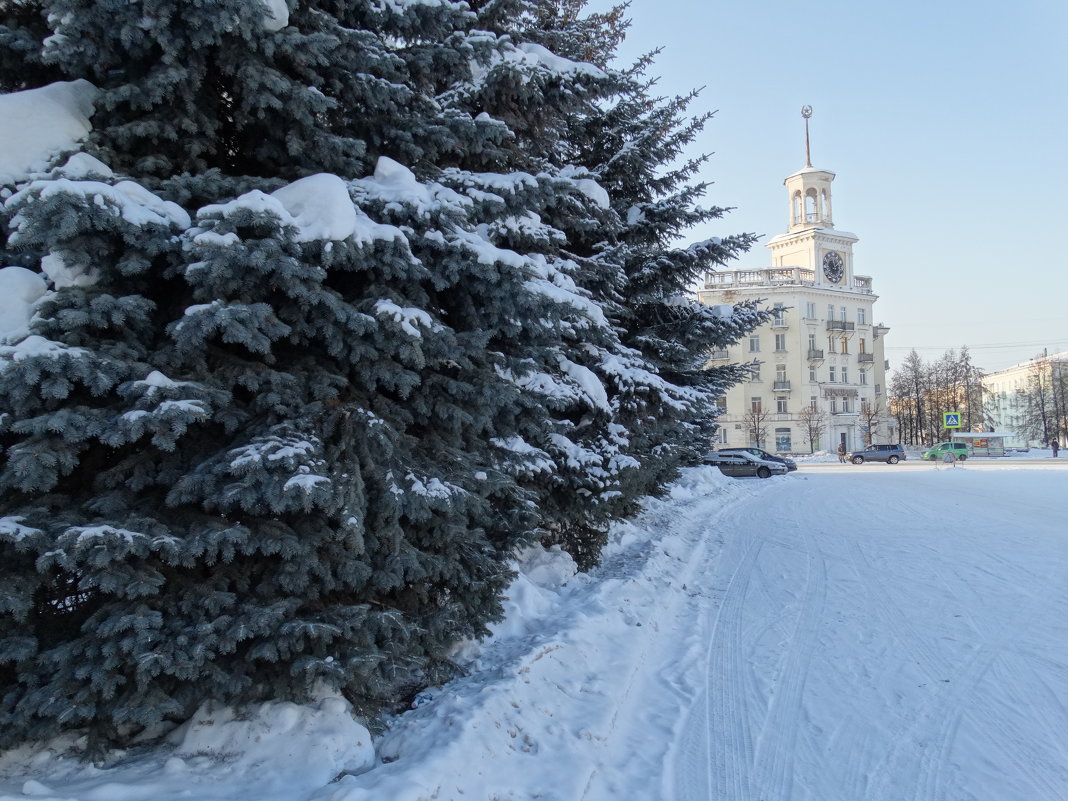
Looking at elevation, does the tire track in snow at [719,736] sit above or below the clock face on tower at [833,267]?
below

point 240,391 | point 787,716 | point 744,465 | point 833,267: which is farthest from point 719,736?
point 833,267

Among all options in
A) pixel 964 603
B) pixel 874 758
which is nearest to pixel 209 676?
pixel 874 758

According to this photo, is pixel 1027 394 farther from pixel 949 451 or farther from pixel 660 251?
pixel 660 251

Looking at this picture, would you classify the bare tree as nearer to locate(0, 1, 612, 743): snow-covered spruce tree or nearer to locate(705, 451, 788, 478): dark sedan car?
locate(705, 451, 788, 478): dark sedan car

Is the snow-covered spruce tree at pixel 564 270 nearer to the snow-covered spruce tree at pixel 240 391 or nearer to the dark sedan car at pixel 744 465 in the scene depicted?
the snow-covered spruce tree at pixel 240 391

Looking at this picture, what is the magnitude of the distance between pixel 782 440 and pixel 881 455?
56.3 feet

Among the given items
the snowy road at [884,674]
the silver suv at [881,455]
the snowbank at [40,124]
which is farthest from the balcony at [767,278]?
the snowbank at [40,124]

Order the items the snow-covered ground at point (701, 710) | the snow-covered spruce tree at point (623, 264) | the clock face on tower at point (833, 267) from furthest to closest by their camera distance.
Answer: the clock face on tower at point (833, 267) < the snow-covered spruce tree at point (623, 264) < the snow-covered ground at point (701, 710)

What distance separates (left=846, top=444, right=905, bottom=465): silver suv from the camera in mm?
46812

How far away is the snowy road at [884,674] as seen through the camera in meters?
3.66

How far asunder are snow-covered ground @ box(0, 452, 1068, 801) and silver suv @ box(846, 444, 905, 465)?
140 ft

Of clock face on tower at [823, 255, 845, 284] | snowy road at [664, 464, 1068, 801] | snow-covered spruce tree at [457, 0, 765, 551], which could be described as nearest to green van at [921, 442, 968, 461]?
clock face on tower at [823, 255, 845, 284]

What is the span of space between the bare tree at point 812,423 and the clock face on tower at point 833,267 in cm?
1369

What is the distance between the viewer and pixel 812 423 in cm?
6312
